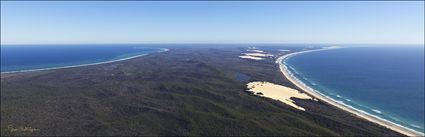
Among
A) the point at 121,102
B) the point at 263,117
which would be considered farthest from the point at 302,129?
the point at 121,102

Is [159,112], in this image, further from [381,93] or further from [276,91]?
[381,93]

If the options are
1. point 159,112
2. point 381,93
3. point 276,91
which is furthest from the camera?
point 276,91

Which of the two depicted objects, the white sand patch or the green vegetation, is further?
the white sand patch

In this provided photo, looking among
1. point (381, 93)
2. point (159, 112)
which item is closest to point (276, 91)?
point (381, 93)

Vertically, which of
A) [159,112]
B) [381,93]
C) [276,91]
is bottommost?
[159,112]

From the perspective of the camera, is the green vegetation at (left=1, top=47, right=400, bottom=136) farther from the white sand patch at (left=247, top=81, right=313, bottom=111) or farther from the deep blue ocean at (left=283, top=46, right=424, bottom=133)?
the deep blue ocean at (left=283, top=46, right=424, bottom=133)

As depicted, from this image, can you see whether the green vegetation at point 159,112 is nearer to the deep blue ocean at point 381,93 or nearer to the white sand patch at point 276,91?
the white sand patch at point 276,91

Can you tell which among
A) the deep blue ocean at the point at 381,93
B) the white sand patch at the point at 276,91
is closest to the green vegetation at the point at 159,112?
the white sand patch at the point at 276,91

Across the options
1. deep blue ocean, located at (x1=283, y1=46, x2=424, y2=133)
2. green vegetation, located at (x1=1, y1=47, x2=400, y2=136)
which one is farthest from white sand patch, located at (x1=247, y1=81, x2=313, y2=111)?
deep blue ocean, located at (x1=283, y1=46, x2=424, y2=133)

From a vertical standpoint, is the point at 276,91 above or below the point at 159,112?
above
